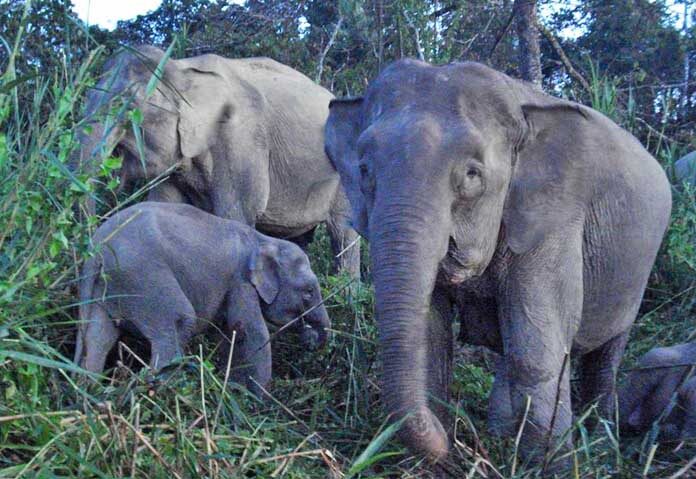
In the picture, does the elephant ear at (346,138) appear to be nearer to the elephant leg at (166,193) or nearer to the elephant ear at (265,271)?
the elephant ear at (265,271)

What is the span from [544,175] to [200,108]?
3.40m

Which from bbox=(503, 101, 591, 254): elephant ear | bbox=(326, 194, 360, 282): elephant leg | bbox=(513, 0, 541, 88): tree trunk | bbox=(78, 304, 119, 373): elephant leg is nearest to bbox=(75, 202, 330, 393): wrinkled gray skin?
bbox=(78, 304, 119, 373): elephant leg

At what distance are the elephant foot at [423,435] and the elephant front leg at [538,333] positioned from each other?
0.55 metres

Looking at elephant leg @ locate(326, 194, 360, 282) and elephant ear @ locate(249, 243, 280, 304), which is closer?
elephant ear @ locate(249, 243, 280, 304)

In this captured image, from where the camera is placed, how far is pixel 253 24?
1017 centimetres

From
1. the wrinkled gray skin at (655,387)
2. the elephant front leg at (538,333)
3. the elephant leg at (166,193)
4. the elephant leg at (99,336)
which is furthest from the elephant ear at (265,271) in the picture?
the elephant front leg at (538,333)

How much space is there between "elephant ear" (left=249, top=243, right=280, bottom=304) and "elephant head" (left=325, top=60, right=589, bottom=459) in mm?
1444

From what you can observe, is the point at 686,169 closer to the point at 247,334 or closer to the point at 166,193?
the point at 166,193

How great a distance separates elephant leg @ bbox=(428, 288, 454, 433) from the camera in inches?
173

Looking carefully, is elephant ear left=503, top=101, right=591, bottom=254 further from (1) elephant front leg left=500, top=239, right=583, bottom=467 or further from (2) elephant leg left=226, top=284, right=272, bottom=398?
(2) elephant leg left=226, top=284, right=272, bottom=398

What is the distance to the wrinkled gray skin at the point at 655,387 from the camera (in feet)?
15.9

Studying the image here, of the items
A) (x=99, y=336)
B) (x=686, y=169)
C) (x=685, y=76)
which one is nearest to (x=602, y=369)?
(x=99, y=336)

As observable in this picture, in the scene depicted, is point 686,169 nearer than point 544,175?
No

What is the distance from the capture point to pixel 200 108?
282 inches
